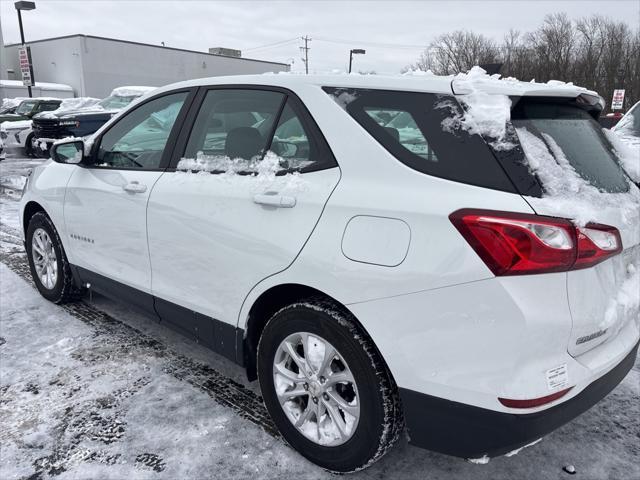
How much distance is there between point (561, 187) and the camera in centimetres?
181

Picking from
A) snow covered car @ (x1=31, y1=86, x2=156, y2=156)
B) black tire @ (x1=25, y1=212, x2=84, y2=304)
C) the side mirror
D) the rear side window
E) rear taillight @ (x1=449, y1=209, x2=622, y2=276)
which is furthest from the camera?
snow covered car @ (x1=31, y1=86, x2=156, y2=156)

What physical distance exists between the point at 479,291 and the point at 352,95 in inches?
40.5

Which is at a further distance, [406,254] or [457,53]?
[457,53]

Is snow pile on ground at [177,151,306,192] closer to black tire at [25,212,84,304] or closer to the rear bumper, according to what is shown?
the rear bumper

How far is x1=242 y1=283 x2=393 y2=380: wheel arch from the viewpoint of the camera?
2.16 metres

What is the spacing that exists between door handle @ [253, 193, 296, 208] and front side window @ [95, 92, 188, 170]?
3.22ft

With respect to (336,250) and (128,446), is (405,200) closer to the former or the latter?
(336,250)

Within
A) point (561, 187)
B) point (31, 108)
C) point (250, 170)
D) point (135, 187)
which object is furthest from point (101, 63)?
point (561, 187)

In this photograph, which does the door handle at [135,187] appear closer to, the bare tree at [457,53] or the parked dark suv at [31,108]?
the parked dark suv at [31,108]

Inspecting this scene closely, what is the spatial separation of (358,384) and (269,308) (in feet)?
2.13

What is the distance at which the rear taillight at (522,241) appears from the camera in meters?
1.70

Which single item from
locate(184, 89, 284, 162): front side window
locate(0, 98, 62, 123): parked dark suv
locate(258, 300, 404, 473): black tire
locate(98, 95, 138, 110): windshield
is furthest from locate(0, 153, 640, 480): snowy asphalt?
locate(0, 98, 62, 123): parked dark suv

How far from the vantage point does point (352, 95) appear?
223 cm

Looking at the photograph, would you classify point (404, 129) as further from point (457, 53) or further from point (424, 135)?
point (457, 53)
